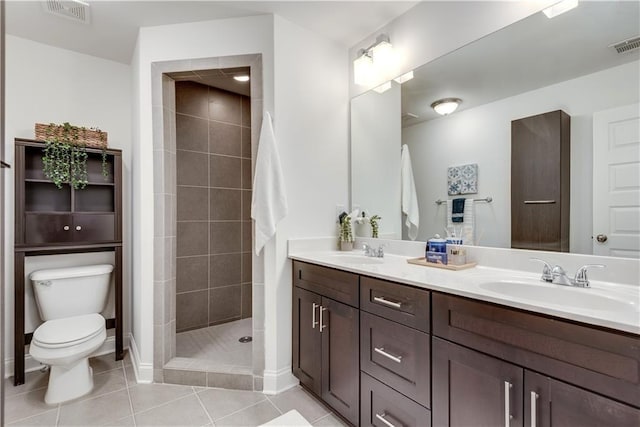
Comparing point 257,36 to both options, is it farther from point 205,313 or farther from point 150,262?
point 205,313

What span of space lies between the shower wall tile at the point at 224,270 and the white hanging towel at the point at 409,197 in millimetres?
1890

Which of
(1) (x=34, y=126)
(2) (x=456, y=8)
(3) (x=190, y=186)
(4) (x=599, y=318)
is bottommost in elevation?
(4) (x=599, y=318)

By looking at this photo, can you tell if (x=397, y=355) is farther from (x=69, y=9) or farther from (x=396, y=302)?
(x=69, y=9)

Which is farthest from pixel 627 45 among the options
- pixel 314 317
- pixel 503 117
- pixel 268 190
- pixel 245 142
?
pixel 245 142

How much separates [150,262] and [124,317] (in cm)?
86

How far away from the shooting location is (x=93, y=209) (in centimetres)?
242

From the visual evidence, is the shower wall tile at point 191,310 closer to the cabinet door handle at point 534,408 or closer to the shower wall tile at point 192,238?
the shower wall tile at point 192,238

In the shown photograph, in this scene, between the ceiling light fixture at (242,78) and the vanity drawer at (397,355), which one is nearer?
the vanity drawer at (397,355)

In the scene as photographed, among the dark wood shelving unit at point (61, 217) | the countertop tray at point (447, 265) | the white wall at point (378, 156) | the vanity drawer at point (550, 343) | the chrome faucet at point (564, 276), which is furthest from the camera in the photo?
the white wall at point (378, 156)

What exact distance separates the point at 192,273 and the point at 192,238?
0.34 m

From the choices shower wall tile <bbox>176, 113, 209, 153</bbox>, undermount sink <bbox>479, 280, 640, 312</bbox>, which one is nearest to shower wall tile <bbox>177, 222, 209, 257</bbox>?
shower wall tile <bbox>176, 113, 209, 153</bbox>

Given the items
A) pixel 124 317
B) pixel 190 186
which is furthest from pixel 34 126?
pixel 124 317

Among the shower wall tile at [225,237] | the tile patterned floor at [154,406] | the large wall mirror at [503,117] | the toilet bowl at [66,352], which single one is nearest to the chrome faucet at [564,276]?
the large wall mirror at [503,117]

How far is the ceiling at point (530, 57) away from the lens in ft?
4.09
